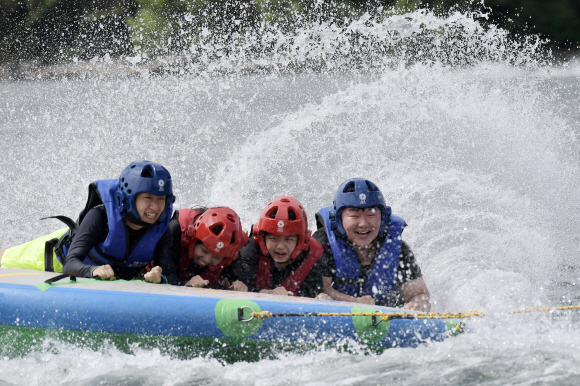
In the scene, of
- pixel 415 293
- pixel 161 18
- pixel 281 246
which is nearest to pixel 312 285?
pixel 281 246

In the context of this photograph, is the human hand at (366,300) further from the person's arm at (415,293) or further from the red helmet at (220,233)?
the red helmet at (220,233)

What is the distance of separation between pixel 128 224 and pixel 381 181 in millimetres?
5424

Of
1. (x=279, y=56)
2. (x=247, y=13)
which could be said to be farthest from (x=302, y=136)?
(x=247, y=13)

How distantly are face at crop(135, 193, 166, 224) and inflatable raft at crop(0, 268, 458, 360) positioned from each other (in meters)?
0.75

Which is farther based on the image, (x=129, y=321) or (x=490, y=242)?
(x=490, y=242)

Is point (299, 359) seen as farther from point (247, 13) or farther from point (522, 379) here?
point (247, 13)

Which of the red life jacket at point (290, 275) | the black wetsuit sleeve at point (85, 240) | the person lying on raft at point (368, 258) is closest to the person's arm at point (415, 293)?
the person lying on raft at point (368, 258)

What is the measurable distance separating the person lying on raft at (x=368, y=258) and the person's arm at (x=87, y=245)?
1.80m

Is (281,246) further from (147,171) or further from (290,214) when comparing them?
(147,171)

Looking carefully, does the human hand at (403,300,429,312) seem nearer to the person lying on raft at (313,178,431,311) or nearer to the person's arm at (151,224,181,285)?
the person lying on raft at (313,178,431,311)

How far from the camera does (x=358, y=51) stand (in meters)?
27.0

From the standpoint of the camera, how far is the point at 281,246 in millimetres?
4938

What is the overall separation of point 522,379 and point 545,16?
117 feet

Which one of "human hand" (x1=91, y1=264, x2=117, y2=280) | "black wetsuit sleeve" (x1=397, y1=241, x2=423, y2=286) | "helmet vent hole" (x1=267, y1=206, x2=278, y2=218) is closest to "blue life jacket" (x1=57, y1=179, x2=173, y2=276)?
"human hand" (x1=91, y1=264, x2=117, y2=280)
